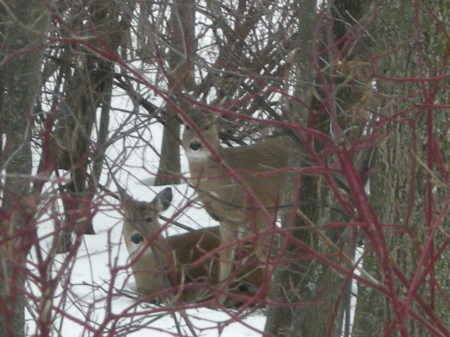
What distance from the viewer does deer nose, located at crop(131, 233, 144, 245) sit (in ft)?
28.9

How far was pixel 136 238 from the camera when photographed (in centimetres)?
886

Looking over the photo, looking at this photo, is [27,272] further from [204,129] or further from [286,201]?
[204,129]

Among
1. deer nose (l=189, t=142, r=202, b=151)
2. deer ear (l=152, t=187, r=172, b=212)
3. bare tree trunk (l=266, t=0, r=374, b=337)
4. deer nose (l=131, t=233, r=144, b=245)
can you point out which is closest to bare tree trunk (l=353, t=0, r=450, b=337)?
bare tree trunk (l=266, t=0, r=374, b=337)

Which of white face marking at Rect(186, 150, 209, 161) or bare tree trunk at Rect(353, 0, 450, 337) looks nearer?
bare tree trunk at Rect(353, 0, 450, 337)

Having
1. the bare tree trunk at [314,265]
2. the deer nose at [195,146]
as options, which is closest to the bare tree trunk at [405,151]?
the bare tree trunk at [314,265]

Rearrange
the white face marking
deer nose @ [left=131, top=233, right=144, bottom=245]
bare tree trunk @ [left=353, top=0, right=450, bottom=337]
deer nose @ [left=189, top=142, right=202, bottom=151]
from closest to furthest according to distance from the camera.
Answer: bare tree trunk @ [left=353, top=0, right=450, bottom=337] → deer nose @ [left=131, top=233, right=144, bottom=245] → deer nose @ [left=189, top=142, right=202, bottom=151] → the white face marking

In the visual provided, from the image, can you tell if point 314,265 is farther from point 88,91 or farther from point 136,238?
point 88,91

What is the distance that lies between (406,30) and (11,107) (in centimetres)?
187

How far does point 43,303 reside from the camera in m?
2.55

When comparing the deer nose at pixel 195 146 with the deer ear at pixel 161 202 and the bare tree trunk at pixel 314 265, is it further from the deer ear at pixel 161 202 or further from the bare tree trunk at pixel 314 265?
the bare tree trunk at pixel 314 265

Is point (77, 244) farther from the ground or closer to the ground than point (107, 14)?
closer to the ground

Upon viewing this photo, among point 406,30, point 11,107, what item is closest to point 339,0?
point 406,30

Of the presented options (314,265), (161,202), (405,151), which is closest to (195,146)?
(161,202)

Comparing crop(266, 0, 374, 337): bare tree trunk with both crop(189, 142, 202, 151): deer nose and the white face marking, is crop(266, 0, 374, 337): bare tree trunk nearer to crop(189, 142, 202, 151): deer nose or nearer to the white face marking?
crop(189, 142, 202, 151): deer nose
